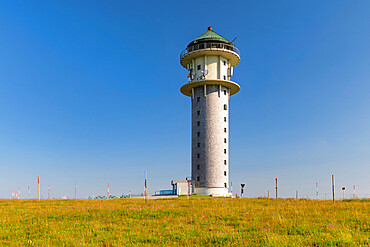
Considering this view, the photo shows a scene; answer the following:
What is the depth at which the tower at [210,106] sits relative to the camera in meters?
52.8

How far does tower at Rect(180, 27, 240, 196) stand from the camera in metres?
52.8

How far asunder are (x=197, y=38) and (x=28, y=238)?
5126 cm

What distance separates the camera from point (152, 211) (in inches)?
755

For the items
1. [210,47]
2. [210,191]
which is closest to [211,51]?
[210,47]

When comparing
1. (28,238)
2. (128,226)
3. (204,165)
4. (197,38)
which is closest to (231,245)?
(128,226)

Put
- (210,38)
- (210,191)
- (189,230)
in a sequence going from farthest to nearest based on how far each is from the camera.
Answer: (210,38)
(210,191)
(189,230)

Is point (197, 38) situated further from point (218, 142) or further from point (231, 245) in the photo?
point (231, 245)

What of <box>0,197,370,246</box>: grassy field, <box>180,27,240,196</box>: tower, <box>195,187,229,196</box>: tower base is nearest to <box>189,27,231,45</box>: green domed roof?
<box>180,27,240,196</box>: tower

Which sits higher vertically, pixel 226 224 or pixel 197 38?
pixel 197 38

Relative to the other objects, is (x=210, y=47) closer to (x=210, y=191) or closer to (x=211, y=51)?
(x=211, y=51)

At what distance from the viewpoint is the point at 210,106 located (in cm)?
5425

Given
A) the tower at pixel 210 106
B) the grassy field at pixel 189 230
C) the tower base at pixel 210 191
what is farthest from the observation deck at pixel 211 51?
the grassy field at pixel 189 230

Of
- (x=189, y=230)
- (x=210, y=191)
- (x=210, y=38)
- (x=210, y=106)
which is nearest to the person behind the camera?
(x=189, y=230)

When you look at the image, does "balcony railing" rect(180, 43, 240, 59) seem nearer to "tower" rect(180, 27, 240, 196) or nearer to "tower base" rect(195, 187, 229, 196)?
"tower" rect(180, 27, 240, 196)
